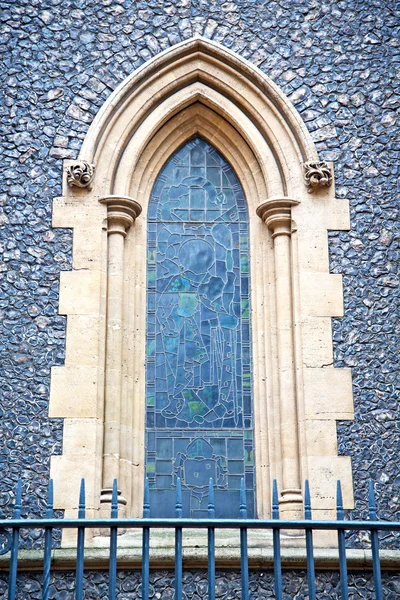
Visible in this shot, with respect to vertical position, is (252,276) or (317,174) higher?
(317,174)

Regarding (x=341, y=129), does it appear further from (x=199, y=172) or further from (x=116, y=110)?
(x=116, y=110)

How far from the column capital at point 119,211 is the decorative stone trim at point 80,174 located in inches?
7.5

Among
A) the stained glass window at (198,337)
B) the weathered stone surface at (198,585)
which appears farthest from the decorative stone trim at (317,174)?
the weathered stone surface at (198,585)

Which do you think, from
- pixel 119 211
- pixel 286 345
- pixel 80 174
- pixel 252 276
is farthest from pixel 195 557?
pixel 80 174

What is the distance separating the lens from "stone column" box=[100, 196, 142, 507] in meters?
6.90

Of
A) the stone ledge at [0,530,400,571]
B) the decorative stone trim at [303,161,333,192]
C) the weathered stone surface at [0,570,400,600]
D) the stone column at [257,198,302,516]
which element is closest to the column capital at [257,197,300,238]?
the stone column at [257,198,302,516]

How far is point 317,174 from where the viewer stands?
296 inches

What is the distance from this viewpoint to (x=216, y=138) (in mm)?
8062

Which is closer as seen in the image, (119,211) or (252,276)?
(119,211)

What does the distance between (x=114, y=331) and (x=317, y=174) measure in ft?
6.81

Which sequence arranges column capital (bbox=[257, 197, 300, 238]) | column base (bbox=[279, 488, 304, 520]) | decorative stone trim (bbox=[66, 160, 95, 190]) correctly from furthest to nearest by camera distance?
column capital (bbox=[257, 197, 300, 238]), decorative stone trim (bbox=[66, 160, 95, 190]), column base (bbox=[279, 488, 304, 520])

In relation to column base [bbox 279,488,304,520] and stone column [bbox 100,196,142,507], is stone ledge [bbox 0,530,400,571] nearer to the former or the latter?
column base [bbox 279,488,304,520]

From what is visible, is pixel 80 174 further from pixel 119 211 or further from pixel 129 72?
pixel 129 72

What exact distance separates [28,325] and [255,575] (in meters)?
2.51
